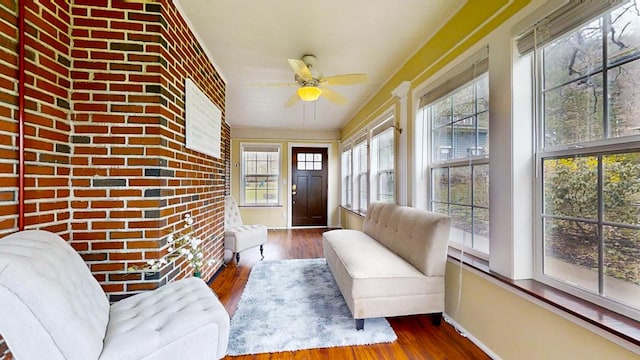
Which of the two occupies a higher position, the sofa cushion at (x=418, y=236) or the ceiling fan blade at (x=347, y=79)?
the ceiling fan blade at (x=347, y=79)

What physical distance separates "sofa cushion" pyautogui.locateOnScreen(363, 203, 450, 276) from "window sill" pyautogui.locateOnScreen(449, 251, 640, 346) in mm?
358

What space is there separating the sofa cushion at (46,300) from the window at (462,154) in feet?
7.54

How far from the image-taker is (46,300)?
35.5 inches

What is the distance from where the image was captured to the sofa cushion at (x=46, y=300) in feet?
2.77

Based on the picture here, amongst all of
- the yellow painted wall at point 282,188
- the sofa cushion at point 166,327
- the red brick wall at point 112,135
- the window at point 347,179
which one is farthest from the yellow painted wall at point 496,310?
the yellow painted wall at point 282,188

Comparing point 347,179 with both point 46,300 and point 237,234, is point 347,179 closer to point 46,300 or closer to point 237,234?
point 237,234

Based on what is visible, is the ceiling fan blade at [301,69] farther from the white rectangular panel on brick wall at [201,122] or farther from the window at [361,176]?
the window at [361,176]

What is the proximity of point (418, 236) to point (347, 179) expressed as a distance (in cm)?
363

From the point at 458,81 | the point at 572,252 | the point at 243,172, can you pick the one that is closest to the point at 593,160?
the point at 572,252

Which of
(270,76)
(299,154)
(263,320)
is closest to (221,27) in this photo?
(270,76)

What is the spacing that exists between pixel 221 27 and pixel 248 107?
2.28m

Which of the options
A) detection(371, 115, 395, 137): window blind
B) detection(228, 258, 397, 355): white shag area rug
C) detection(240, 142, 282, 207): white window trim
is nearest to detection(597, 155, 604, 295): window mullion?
detection(228, 258, 397, 355): white shag area rug

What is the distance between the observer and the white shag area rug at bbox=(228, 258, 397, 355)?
5.78 ft

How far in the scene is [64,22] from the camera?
155 centimetres
